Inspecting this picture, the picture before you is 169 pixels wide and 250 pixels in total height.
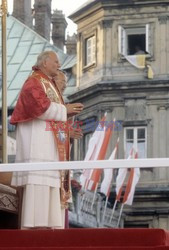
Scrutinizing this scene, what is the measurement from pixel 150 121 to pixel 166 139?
0.89m

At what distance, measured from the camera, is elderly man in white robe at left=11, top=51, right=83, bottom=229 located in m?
7.62

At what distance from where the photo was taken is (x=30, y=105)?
25.7 ft

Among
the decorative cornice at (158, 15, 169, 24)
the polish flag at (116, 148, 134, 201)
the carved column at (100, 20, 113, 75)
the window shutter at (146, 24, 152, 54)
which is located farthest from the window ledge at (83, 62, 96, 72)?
the polish flag at (116, 148, 134, 201)

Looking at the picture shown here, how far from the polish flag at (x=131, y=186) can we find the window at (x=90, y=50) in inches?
202

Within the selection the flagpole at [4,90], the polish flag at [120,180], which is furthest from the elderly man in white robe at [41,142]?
the polish flag at [120,180]

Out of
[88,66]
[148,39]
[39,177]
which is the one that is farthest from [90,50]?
[39,177]

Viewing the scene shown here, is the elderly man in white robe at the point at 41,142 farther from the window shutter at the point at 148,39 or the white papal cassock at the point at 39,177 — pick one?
the window shutter at the point at 148,39

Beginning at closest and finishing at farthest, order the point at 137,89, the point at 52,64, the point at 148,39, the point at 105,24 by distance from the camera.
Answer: the point at 52,64 → the point at 148,39 → the point at 137,89 → the point at 105,24

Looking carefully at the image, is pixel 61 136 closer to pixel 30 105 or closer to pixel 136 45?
pixel 30 105

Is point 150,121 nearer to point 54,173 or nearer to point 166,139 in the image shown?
point 166,139

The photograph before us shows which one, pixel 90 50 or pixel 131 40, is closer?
pixel 131 40

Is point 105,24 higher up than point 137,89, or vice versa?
point 105,24

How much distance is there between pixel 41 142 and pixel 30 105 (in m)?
0.26
